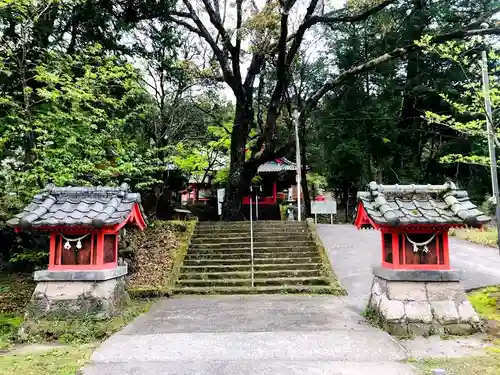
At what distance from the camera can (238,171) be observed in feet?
49.1

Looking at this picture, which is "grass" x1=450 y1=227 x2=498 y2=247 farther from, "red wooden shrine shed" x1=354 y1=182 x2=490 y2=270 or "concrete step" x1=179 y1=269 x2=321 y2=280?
"red wooden shrine shed" x1=354 y1=182 x2=490 y2=270

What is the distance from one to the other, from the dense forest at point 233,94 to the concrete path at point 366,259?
10.4 ft

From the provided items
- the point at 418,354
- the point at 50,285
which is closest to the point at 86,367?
the point at 50,285

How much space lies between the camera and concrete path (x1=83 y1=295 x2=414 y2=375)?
417cm

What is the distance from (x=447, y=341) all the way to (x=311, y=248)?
19.4 ft

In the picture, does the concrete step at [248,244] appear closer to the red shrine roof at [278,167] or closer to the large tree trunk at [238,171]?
the large tree trunk at [238,171]

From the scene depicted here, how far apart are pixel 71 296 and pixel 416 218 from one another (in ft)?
18.0

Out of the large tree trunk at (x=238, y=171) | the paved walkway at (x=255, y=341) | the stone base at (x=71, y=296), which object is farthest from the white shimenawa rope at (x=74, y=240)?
the large tree trunk at (x=238, y=171)

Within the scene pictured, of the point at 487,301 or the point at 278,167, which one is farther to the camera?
the point at 278,167

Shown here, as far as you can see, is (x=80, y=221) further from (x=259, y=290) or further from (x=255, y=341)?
(x=259, y=290)

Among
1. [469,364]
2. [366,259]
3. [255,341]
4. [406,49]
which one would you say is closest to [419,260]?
[469,364]

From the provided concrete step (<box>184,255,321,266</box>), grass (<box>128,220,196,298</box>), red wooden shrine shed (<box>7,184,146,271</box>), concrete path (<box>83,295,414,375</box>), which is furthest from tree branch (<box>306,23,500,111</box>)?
red wooden shrine shed (<box>7,184,146,271</box>)

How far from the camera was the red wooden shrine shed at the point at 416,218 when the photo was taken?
534 centimetres

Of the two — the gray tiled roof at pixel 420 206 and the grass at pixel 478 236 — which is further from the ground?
the gray tiled roof at pixel 420 206
